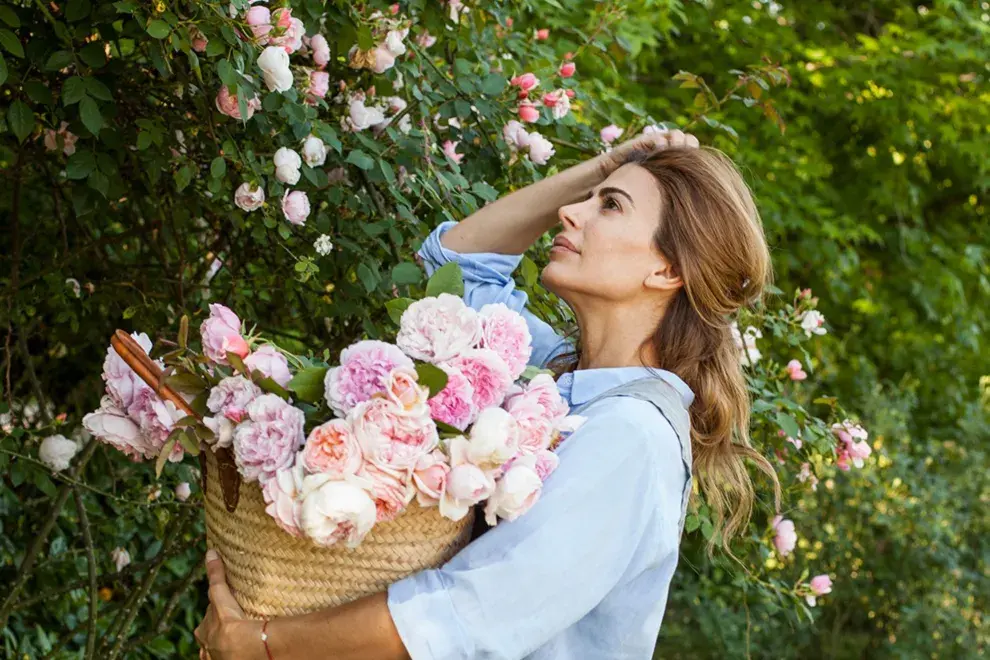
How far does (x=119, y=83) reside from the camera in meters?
2.23

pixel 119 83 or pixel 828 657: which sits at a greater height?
pixel 119 83

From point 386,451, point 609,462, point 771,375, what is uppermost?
point 386,451

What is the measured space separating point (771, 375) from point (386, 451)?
1662 millimetres

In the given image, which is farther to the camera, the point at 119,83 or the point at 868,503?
the point at 868,503

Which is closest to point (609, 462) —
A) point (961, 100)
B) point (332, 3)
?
point (332, 3)

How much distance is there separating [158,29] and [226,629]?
3.04 feet

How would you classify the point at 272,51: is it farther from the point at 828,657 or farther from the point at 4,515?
the point at 828,657

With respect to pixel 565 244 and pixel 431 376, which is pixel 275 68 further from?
pixel 431 376

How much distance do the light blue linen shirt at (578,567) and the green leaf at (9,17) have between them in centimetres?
113

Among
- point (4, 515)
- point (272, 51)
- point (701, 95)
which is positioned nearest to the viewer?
point (272, 51)

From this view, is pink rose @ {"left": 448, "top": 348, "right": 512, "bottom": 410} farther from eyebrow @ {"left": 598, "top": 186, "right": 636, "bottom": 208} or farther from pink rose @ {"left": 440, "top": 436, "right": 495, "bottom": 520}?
eyebrow @ {"left": 598, "top": 186, "right": 636, "bottom": 208}

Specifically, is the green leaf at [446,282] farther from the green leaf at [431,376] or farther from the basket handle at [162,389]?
the basket handle at [162,389]

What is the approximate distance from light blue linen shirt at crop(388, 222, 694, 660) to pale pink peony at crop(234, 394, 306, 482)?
0.66 ft

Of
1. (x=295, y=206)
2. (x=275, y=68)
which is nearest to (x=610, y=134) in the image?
(x=295, y=206)
